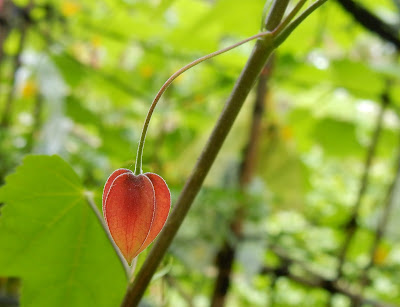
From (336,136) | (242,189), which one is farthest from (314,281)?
(336,136)

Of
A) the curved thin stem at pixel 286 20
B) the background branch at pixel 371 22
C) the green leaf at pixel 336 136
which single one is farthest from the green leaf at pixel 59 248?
the green leaf at pixel 336 136

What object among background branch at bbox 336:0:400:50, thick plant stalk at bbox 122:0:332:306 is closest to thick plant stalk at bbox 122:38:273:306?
thick plant stalk at bbox 122:0:332:306

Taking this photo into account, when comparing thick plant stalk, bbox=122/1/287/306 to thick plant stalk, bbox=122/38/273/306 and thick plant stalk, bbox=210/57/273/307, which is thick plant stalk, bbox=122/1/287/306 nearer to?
thick plant stalk, bbox=122/38/273/306

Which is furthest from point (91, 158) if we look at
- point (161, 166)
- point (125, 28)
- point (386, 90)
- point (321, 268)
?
point (321, 268)

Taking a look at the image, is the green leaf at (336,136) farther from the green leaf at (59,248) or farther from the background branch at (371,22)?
the green leaf at (59,248)

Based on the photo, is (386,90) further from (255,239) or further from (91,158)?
(91,158)
